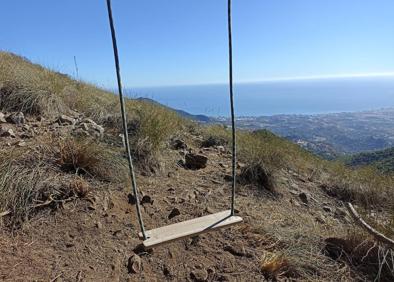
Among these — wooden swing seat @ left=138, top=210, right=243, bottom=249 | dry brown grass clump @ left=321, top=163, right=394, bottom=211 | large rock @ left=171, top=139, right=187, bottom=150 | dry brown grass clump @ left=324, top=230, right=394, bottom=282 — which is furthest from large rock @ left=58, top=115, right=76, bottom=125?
dry brown grass clump @ left=321, top=163, right=394, bottom=211

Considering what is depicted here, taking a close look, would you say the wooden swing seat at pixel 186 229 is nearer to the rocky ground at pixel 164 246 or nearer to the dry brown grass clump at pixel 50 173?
the rocky ground at pixel 164 246

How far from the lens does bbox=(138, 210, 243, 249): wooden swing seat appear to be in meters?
1.99

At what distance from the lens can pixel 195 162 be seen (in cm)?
394

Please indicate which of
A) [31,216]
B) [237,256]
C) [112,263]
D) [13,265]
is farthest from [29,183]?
[237,256]

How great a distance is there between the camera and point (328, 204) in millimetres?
4121

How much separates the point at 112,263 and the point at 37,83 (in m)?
3.15

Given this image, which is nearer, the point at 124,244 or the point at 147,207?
the point at 124,244

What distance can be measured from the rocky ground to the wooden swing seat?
0.26m

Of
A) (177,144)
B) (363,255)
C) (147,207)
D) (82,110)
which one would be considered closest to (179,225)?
(147,207)

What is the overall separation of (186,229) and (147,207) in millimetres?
769

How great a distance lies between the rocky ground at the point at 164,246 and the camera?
82.9 inches

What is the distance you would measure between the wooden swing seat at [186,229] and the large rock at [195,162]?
1543 mm

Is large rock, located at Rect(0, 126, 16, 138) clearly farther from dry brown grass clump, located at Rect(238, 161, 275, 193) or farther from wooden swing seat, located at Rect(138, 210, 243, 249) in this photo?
dry brown grass clump, located at Rect(238, 161, 275, 193)

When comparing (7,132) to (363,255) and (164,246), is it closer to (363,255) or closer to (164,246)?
(164,246)
